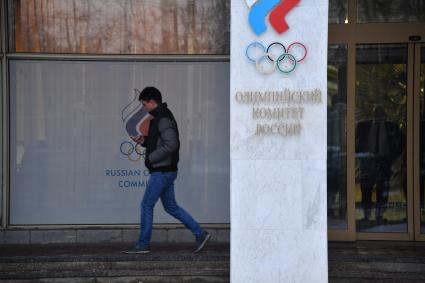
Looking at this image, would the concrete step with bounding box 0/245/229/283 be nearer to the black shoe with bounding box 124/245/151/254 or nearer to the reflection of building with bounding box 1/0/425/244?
the black shoe with bounding box 124/245/151/254

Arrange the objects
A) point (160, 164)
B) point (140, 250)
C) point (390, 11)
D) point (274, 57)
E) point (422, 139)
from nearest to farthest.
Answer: point (274, 57), point (160, 164), point (140, 250), point (390, 11), point (422, 139)

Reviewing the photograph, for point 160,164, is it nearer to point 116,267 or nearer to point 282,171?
point 116,267

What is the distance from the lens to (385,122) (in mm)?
9633

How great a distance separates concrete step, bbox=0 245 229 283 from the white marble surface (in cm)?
94

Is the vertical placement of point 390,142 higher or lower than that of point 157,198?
higher

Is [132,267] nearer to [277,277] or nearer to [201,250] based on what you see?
[201,250]

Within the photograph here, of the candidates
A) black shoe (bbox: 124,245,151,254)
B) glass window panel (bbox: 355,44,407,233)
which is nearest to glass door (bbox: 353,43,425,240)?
glass window panel (bbox: 355,44,407,233)

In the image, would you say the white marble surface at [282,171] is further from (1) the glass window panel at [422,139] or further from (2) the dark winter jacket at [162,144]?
(1) the glass window panel at [422,139]

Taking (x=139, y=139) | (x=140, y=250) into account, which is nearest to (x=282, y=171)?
(x=140, y=250)

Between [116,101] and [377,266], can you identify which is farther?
[116,101]

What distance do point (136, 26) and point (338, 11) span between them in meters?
2.83

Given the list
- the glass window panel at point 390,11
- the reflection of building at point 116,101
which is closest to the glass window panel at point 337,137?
the reflection of building at point 116,101

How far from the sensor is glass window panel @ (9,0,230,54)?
9727mm

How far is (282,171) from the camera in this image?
724 cm
